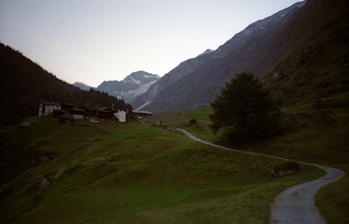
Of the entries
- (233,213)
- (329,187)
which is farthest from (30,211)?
(329,187)

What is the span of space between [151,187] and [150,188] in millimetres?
456

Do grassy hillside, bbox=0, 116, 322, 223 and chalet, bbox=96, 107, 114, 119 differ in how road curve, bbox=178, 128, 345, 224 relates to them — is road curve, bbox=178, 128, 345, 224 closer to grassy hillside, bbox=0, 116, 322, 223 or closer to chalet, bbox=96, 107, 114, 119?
grassy hillside, bbox=0, 116, 322, 223

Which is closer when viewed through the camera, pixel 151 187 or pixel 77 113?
pixel 151 187

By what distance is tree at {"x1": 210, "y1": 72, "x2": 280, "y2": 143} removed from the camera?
55.1 m

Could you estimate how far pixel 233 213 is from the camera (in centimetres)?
2084

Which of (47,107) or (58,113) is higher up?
(47,107)

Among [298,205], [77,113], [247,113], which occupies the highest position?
[247,113]

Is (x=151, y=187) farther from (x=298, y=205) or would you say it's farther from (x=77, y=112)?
(x=77, y=112)

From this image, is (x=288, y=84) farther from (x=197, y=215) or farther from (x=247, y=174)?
(x=197, y=215)

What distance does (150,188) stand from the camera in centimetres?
4312

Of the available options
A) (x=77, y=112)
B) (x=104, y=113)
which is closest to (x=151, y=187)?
(x=77, y=112)

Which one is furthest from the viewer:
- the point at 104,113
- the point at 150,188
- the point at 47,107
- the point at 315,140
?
the point at 47,107

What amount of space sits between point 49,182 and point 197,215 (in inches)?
1655

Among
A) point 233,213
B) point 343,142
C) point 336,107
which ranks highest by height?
point 336,107
